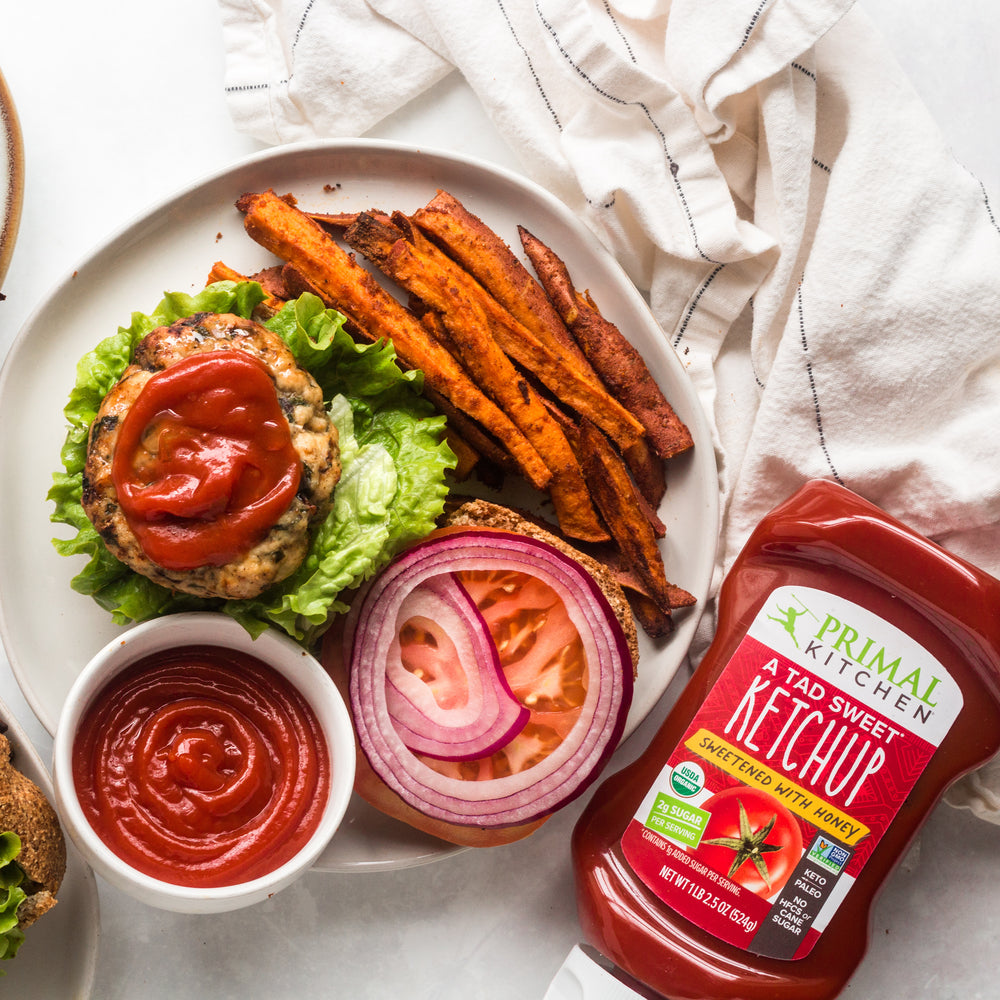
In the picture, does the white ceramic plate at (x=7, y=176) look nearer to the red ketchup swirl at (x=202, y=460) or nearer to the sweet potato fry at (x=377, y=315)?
the sweet potato fry at (x=377, y=315)

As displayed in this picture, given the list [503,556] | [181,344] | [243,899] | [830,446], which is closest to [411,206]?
[181,344]

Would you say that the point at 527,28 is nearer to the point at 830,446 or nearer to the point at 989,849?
the point at 830,446

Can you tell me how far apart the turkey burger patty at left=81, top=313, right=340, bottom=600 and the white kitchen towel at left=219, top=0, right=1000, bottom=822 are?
0.88 m

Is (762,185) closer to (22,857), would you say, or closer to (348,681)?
(348,681)

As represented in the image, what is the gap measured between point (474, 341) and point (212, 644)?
35.8 inches

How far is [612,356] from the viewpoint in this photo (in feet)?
7.48

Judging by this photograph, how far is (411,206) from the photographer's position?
2.40m

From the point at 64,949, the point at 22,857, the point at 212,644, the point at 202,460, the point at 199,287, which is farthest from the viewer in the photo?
the point at 199,287

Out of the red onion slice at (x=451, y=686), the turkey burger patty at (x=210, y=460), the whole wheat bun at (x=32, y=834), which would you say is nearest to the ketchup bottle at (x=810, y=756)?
the red onion slice at (x=451, y=686)

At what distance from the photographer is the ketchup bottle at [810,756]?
2092mm

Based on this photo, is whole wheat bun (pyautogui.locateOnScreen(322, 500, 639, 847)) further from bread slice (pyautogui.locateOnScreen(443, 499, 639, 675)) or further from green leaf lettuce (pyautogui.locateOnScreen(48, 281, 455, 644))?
Result: green leaf lettuce (pyautogui.locateOnScreen(48, 281, 455, 644))

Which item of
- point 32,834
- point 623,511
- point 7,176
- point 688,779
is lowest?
point 688,779

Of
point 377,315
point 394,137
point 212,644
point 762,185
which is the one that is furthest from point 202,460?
point 762,185

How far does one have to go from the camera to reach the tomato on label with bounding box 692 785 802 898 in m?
2.10
